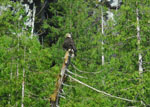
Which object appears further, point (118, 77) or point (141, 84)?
point (118, 77)

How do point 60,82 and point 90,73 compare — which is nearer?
point 60,82

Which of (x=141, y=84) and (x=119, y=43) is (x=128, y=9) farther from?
(x=141, y=84)

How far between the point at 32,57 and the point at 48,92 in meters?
1.74

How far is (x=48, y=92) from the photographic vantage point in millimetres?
9898

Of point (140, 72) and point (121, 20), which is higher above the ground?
point (121, 20)

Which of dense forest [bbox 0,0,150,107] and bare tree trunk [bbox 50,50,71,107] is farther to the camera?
dense forest [bbox 0,0,150,107]

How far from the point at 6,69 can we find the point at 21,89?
0.95m

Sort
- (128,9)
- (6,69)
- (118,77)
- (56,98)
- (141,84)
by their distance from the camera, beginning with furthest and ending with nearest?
1. (128,9)
2. (118,77)
3. (141,84)
4. (6,69)
5. (56,98)

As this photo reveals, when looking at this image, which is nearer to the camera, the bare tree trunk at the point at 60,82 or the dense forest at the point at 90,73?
the bare tree trunk at the point at 60,82

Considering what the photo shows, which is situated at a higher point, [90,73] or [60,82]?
[60,82]

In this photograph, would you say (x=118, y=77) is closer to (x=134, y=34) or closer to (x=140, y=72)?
(x=140, y=72)

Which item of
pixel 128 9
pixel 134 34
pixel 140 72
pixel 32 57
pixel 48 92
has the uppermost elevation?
pixel 128 9

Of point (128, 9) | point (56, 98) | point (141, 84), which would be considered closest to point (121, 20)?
point (128, 9)

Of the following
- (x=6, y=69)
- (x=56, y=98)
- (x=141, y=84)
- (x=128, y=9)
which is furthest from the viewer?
(x=128, y=9)
